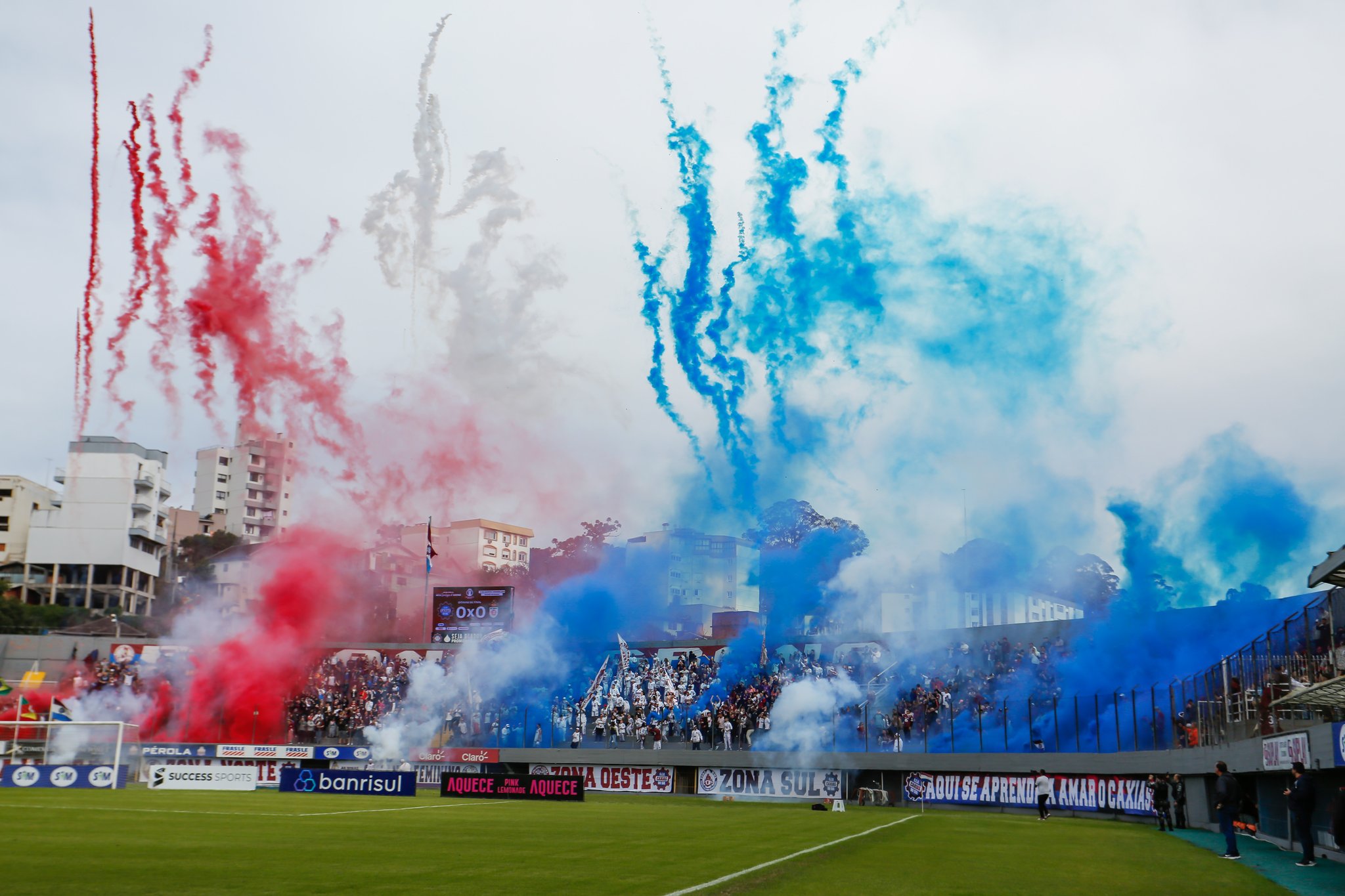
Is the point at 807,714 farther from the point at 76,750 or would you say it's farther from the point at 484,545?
the point at 484,545

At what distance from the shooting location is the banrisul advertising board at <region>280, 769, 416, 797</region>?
43719 mm

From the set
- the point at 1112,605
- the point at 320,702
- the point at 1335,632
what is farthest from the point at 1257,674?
the point at 320,702

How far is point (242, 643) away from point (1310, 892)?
208 ft

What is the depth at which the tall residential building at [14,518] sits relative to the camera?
107 m

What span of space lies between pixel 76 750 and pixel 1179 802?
136ft

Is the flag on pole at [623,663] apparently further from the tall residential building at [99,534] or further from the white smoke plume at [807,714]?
the tall residential building at [99,534]

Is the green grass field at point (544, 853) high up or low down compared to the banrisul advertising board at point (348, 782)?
up

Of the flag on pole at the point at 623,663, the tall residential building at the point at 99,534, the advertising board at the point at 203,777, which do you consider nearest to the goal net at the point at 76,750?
the advertising board at the point at 203,777

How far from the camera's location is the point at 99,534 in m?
106

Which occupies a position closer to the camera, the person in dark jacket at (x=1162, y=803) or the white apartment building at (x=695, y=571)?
the person in dark jacket at (x=1162, y=803)

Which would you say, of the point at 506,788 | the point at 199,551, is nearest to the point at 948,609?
the point at 506,788

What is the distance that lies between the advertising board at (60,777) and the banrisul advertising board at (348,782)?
22.1 ft

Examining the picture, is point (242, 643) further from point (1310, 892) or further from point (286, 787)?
point (1310, 892)

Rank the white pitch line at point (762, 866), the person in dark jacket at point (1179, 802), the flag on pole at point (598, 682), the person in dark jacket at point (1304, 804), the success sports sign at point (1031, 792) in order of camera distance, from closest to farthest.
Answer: the white pitch line at point (762, 866), the person in dark jacket at point (1304, 804), the person in dark jacket at point (1179, 802), the success sports sign at point (1031, 792), the flag on pole at point (598, 682)
